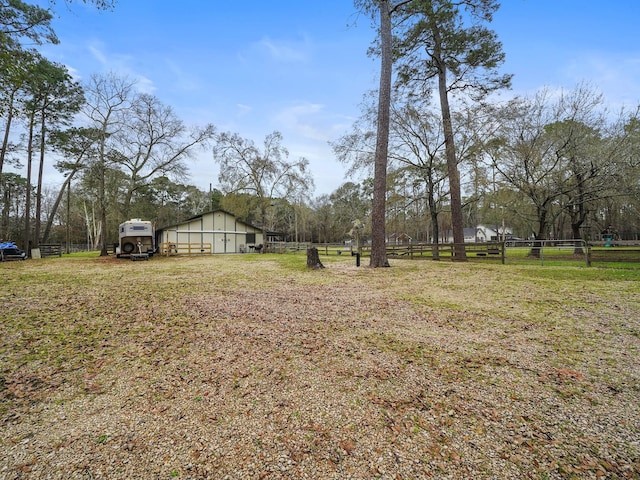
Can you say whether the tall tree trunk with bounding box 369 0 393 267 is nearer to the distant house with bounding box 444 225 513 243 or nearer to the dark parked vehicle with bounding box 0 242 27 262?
the dark parked vehicle with bounding box 0 242 27 262

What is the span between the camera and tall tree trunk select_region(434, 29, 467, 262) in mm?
14273

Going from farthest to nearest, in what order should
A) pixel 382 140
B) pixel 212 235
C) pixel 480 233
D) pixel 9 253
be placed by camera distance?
pixel 480 233, pixel 212 235, pixel 9 253, pixel 382 140

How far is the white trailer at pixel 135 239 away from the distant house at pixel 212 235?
5.25 metres

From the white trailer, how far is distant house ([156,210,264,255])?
5.25 metres

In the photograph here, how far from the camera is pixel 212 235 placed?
89.2 ft

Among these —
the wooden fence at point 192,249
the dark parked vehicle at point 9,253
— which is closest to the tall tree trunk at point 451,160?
the wooden fence at point 192,249

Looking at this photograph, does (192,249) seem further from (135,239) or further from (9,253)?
(9,253)

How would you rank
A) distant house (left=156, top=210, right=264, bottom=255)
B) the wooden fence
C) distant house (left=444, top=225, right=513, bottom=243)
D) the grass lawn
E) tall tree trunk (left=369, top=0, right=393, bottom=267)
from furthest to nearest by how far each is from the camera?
1. distant house (left=444, top=225, right=513, bottom=243)
2. distant house (left=156, top=210, right=264, bottom=255)
3. the wooden fence
4. tall tree trunk (left=369, top=0, right=393, bottom=267)
5. the grass lawn

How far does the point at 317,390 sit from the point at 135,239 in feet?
65.6

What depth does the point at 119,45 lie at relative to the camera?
9.11 metres

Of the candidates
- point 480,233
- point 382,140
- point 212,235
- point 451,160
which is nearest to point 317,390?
point 382,140

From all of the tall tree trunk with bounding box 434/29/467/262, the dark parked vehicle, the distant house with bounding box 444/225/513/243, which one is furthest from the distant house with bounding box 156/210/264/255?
the distant house with bounding box 444/225/513/243

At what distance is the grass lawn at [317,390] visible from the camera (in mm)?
Answer: 1805

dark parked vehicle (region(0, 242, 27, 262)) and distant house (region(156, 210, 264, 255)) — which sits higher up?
distant house (region(156, 210, 264, 255))
